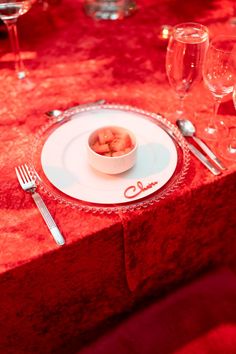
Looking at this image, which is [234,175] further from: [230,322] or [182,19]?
[182,19]

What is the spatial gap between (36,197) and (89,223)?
0.35ft

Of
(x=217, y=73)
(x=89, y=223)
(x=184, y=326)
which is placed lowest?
(x=184, y=326)

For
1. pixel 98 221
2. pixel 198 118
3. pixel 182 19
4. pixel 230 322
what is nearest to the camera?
pixel 98 221

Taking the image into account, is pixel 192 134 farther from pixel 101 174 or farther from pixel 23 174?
pixel 23 174

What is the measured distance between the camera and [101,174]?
2.40ft

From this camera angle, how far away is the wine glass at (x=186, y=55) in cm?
79

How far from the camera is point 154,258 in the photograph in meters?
0.80

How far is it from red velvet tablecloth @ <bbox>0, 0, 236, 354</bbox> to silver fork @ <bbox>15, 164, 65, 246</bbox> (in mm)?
10

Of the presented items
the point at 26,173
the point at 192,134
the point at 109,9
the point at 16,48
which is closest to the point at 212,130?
the point at 192,134

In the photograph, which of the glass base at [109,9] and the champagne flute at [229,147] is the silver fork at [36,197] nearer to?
the champagne flute at [229,147]

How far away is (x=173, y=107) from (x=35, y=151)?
0.33 m

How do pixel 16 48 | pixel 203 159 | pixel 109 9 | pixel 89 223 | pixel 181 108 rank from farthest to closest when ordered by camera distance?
pixel 109 9, pixel 16 48, pixel 181 108, pixel 203 159, pixel 89 223

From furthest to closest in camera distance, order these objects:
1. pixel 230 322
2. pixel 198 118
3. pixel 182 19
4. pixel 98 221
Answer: pixel 182 19 → pixel 198 118 → pixel 230 322 → pixel 98 221

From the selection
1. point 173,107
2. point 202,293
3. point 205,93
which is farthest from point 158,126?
point 202,293
